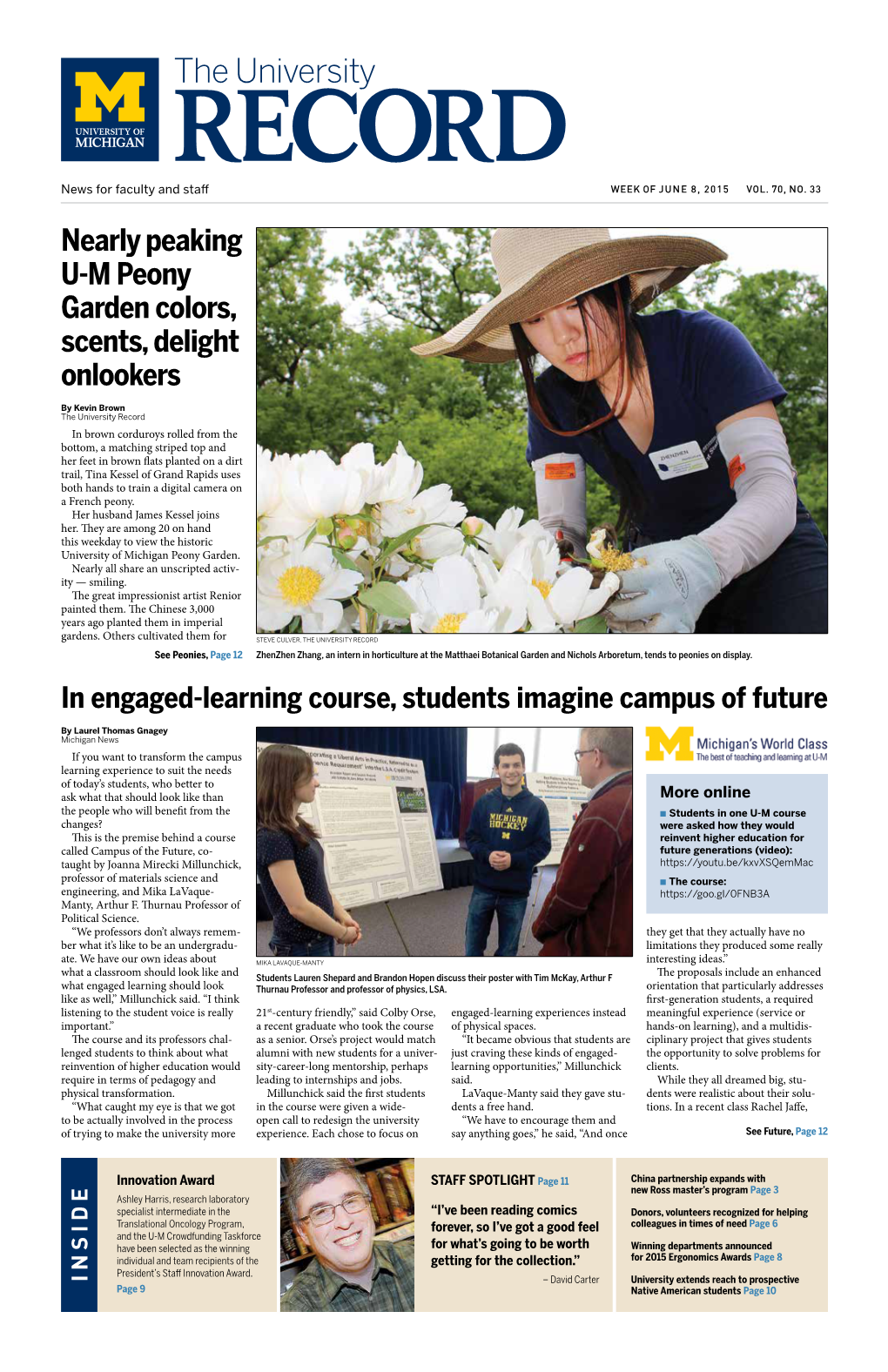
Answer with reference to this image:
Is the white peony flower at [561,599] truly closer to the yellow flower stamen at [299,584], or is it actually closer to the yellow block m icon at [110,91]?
the yellow flower stamen at [299,584]

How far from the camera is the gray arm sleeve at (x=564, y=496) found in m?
4.13

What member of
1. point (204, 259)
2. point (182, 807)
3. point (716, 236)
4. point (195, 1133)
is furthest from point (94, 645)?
point (716, 236)

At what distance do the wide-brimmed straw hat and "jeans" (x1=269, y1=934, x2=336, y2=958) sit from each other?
164cm

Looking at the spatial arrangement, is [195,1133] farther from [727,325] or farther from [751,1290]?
[727,325]

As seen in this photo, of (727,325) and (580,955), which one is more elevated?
(727,325)

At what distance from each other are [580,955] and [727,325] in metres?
1.75

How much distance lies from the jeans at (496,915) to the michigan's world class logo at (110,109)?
2210mm

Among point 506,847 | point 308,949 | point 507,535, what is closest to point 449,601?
point 507,535

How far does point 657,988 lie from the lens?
417cm

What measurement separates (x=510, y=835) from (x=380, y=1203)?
1.07 metres

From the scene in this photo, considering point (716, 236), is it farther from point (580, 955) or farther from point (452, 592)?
point (580, 955)

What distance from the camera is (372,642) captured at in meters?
4.14

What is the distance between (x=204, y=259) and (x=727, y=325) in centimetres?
144

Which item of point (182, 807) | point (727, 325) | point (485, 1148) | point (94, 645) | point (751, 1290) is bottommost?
point (751, 1290)
